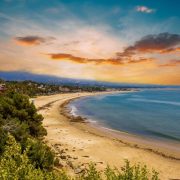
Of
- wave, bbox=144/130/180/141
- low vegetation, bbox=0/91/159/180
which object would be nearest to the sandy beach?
low vegetation, bbox=0/91/159/180

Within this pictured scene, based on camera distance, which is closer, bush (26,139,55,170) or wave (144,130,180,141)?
bush (26,139,55,170)

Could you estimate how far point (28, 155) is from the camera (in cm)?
1777

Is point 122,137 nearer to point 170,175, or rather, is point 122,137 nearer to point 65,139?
point 65,139

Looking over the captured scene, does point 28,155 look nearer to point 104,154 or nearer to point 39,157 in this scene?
point 39,157

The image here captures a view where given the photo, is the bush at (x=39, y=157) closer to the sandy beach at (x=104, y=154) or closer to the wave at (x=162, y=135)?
the sandy beach at (x=104, y=154)

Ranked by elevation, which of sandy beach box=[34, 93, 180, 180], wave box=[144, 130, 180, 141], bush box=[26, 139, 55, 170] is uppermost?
bush box=[26, 139, 55, 170]

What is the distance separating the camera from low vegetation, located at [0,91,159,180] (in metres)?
8.83

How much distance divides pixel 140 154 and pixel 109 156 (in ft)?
12.3

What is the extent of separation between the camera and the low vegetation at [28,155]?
29.0 feet

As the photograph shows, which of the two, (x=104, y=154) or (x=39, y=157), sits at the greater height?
(x=39, y=157)

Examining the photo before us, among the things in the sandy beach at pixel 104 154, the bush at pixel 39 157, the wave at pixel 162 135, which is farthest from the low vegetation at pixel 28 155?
the wave at pixel 162 135

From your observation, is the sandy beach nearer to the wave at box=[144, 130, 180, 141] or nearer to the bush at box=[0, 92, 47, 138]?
the bush at box=[0, 92, 47, 138]

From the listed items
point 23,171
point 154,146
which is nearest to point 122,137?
point 154,146

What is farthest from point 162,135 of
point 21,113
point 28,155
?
point 28,155
